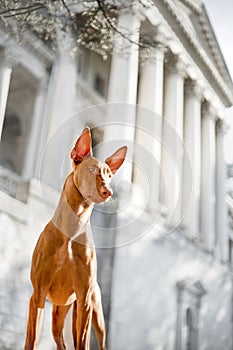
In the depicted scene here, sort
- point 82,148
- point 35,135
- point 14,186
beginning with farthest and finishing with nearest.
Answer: point 35,135, point 14,186, point 82,148

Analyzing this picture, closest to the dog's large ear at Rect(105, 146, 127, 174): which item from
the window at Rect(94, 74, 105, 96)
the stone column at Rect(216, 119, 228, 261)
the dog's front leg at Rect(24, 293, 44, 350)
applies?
the dog's front leg at Rect(24, 293, 44, 350)

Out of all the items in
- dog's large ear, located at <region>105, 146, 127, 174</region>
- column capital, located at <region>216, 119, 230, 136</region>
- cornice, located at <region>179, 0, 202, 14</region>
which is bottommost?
dog's large ear, located at <region>105, 146, 127, 174</region>

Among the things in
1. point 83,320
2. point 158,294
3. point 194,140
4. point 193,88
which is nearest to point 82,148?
point 83,320

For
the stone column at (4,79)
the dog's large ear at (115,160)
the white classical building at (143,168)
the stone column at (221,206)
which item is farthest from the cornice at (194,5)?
the dog's large ear at (115,160)

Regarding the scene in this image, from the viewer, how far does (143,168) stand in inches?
175

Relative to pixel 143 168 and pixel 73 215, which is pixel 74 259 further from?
pixel 143 168

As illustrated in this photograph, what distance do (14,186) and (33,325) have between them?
5.91 metres

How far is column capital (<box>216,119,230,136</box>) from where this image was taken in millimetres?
17125

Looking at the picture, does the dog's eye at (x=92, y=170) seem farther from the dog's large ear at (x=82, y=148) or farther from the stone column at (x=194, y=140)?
the stone column at (x=194, y=140)

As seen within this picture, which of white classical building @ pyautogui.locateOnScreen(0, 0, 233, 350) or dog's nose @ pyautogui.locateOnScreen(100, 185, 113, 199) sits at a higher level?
white classical building @ pyautogui.locateOnScreen(0, 0, 233, 350)

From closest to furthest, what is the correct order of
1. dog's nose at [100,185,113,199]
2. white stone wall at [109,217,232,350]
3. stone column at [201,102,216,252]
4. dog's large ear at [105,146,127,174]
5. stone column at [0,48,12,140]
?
dog's nose at [100,185,113,199] < dog's large ear at [105,146,127,174] < white stone wall at [109,217,232,350] < stone column at [0,48,12,140] < stone column at [201,102,216,252]

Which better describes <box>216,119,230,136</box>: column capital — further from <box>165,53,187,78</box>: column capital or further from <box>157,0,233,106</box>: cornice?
<box>165,53,187,78</box>: column capital

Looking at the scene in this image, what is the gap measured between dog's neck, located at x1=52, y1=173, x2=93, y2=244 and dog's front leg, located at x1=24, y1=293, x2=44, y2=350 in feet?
1.52

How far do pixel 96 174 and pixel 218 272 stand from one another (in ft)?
39.5
